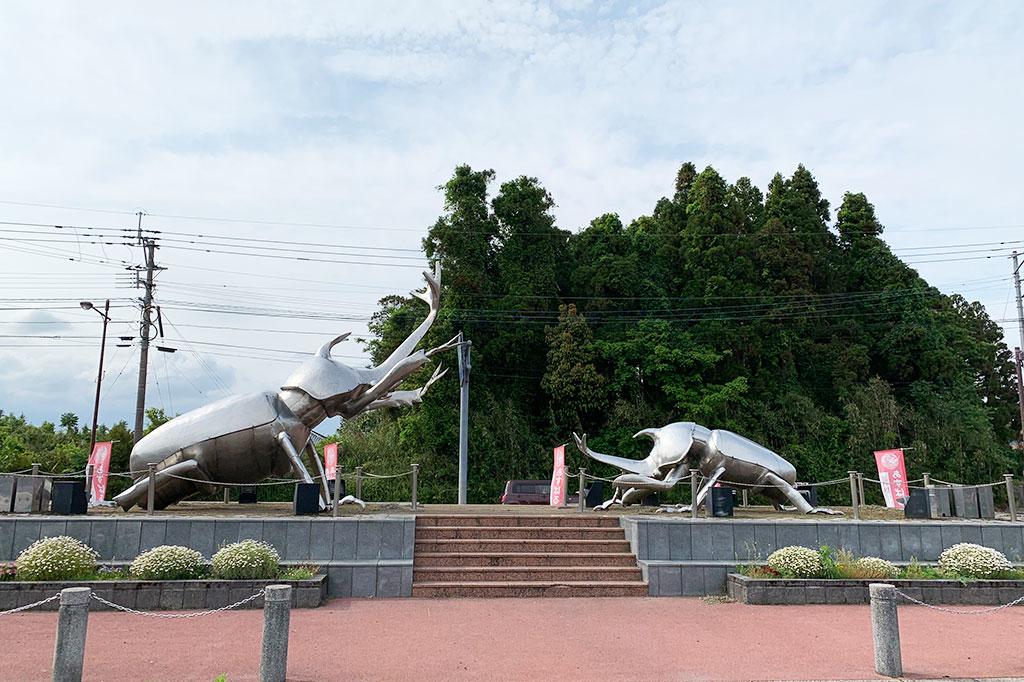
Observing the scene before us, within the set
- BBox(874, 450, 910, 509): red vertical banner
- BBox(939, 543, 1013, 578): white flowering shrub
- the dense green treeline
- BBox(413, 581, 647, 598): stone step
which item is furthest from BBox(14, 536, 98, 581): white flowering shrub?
the dense green treeline

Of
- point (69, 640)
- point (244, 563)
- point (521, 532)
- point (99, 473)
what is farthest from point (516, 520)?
point (99, 473)

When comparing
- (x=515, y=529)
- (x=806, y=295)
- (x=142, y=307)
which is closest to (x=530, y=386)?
(x=806, y=295)

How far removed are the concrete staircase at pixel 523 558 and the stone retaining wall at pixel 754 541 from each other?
471 mm

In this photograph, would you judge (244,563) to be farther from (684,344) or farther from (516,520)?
(684,344)

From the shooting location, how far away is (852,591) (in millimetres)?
10695

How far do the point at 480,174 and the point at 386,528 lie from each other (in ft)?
73.0

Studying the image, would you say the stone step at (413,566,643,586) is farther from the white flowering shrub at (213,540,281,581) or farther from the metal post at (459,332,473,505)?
the metal post at (459,332,473,505)

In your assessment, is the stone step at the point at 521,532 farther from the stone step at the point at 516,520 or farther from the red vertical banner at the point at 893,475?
the red vertical banner at the point at 893,475

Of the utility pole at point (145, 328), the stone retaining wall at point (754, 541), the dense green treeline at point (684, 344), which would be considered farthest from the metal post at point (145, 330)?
the stone retaining wall at point (754, 541)

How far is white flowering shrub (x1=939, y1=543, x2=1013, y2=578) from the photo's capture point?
1130 centimetres

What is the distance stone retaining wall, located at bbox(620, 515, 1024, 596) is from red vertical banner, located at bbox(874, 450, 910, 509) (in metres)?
2.69

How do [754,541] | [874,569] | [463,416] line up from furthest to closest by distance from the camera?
[463,416] < [754,541] < [874,569]

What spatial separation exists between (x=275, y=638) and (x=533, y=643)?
10.3 ft

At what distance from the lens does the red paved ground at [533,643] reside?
6.95 m
